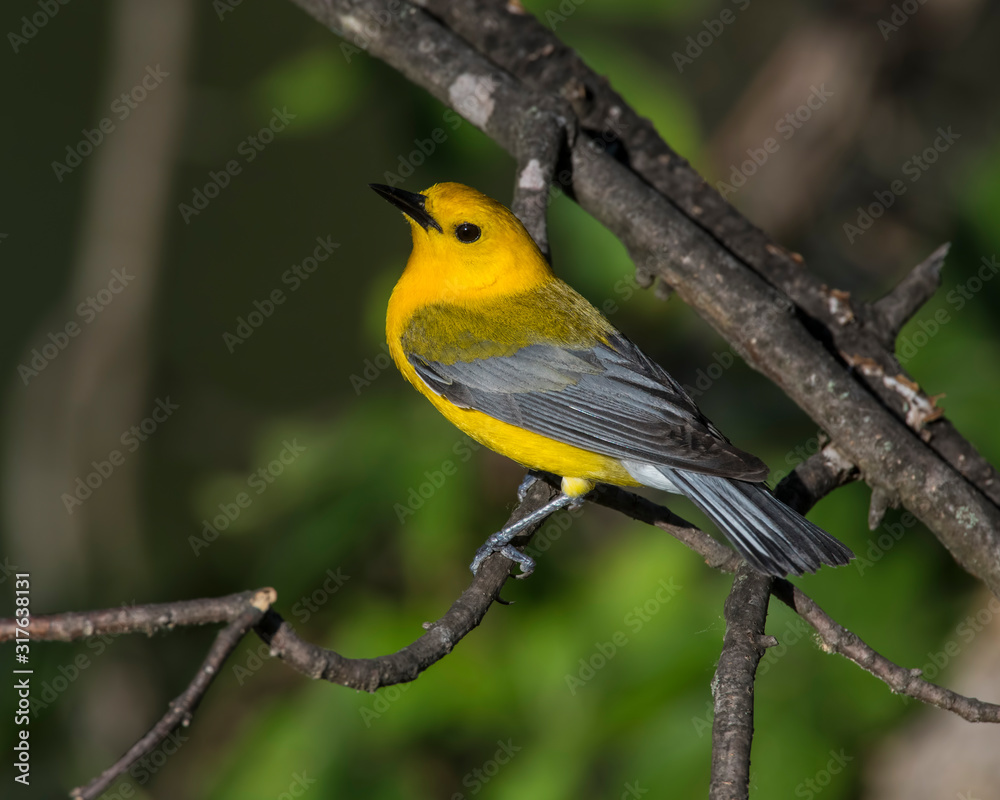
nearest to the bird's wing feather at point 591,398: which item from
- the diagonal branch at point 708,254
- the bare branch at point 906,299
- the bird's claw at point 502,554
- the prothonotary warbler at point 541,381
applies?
the prothonotary warbler at point 541,381

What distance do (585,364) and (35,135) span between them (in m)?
7.30

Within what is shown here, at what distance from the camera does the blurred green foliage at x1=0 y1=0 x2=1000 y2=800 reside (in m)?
3.20

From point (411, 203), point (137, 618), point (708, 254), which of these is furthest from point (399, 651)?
point (411, 203)

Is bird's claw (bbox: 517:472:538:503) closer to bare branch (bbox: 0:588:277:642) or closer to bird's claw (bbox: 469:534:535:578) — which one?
bird's claw (bbox: 469:534:535:578)

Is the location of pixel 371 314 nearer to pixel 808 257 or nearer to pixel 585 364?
pixel 585 364

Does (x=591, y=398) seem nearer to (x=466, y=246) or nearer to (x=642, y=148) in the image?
(x=466, y=246)

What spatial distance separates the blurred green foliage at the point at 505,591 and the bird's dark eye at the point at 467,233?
1.87 ft

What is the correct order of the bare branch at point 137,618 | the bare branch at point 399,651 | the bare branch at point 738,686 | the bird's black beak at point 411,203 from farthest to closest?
the bird's black beak at point 411,203 < the bare branch at point 738,686 < the bare branch at point 399,651 < the bare branch at point 137,618

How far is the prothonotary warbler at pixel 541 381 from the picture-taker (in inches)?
125

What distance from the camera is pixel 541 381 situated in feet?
11.8

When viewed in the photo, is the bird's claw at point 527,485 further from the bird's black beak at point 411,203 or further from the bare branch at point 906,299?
the bare branch at point 906,299

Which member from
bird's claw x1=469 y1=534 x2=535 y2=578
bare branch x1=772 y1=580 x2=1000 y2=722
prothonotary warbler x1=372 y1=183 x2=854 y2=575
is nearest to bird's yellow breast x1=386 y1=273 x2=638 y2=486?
prothonotary warbler x1=372 y1=183 x2=854 y2=575

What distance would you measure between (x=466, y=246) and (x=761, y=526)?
1.69m

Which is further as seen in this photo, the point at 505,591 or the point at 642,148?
the point at 642,148
